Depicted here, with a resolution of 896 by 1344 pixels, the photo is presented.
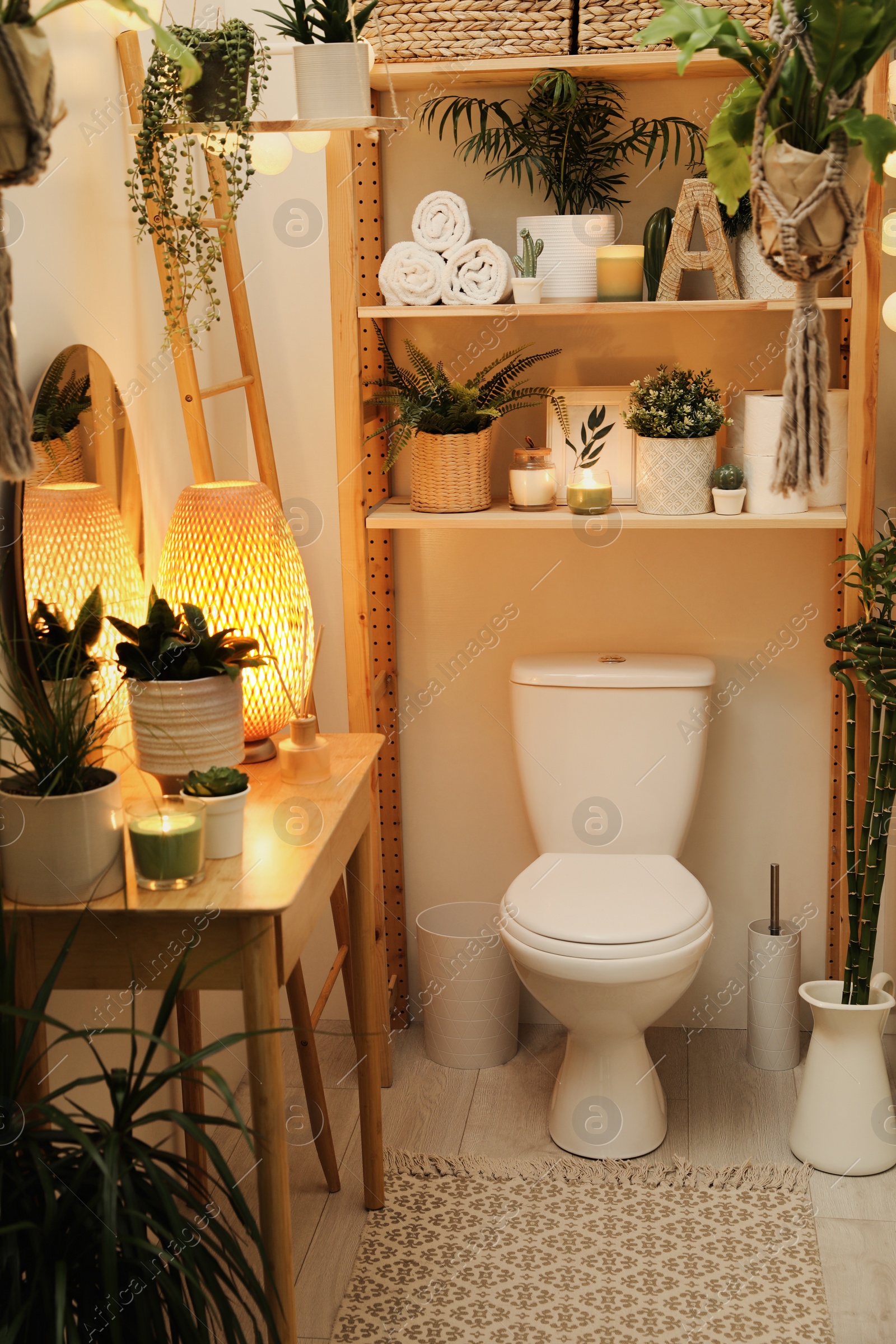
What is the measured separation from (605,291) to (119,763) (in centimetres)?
119

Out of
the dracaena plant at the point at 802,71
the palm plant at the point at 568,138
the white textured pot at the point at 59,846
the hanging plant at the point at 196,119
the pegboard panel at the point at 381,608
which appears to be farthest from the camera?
the pegboard panel at the point at 381,608

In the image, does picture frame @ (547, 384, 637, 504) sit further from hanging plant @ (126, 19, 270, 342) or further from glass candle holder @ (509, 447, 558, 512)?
hanging plant @ (126, 19, 270, 342)

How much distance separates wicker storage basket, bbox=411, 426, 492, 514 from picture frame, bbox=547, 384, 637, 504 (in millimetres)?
148

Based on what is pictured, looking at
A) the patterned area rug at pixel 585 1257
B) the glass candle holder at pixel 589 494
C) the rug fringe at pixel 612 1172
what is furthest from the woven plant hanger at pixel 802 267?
the rug fringe at pixel 612 1172

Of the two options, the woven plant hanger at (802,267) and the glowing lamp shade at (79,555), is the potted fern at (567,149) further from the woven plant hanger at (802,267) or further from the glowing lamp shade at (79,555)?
the woven plant hanger at (802,267)

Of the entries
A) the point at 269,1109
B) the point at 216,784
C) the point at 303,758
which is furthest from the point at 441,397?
the point at 269,1109

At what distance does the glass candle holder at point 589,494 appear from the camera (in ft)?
7.62

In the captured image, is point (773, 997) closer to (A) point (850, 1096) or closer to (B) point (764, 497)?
(A) point (850, 1096)

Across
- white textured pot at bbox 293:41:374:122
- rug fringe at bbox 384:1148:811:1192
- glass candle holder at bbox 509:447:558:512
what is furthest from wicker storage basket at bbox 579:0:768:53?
rug fringe at bbox 384:1148:811:1192

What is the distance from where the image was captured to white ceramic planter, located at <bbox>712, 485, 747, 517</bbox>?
2.29m

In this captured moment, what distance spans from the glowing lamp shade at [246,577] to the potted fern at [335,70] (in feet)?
1.83

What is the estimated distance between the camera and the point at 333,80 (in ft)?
5.98

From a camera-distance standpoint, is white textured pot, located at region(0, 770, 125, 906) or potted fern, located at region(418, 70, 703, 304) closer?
white textured pot, located at region(0, 770, 125, 906)

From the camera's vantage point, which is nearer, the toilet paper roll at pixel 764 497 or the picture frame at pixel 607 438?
the toilet paper roll at pixel 764 497
